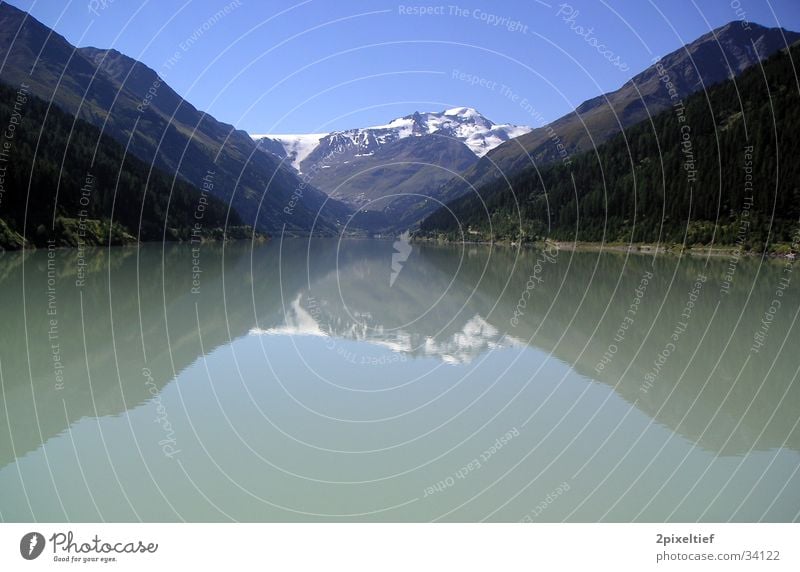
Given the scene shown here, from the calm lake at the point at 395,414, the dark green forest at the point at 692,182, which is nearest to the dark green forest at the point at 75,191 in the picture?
the calm lake at the point at 395,414

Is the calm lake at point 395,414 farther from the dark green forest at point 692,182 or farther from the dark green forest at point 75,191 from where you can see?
the dark green forest at point 692,182

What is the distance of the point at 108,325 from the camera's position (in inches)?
Answer: 911

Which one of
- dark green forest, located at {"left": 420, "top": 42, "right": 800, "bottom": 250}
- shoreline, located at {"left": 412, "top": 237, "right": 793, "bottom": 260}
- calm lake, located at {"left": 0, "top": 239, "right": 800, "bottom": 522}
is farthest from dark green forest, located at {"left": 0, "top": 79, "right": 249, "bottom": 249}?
dark green forest, located at {"left": 420, "top": 42, "right": 800, "bottom": 250}

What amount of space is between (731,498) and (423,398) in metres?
7.09

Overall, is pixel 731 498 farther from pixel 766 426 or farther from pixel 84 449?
pixel 84 449

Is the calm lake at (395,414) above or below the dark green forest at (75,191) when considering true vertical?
below

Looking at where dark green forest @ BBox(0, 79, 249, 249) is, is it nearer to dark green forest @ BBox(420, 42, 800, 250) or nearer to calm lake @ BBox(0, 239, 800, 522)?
calm lake @ BBox(0, 239, 800, 522)

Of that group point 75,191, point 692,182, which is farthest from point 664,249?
point 75,191

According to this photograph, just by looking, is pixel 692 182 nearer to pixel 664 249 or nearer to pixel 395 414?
pixel 664 249

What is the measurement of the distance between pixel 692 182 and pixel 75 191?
300ft

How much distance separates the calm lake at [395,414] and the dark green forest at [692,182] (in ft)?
185

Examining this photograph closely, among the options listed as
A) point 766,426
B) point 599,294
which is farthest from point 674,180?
point 766,426

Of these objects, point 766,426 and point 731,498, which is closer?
point 731,498

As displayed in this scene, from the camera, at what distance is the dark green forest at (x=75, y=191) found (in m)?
74.2
